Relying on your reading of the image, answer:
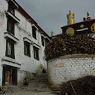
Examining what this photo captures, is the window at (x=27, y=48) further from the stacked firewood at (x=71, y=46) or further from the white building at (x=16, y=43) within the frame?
the stacked firewood at (x=71, y=46)

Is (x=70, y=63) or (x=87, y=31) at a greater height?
(x=87, y=31)

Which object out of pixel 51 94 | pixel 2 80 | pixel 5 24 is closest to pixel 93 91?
pixel 51 94

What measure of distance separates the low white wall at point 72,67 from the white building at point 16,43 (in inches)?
159

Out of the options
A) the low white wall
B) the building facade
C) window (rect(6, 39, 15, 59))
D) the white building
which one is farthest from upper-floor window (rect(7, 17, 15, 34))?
the low white wall

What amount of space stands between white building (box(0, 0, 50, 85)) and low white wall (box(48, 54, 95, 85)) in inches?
159

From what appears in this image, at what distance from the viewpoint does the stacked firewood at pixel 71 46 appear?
14391 mm

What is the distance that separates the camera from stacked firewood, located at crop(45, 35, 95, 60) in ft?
47.2

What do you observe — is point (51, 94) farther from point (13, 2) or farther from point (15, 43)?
point (13, 2)

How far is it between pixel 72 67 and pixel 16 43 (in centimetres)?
629

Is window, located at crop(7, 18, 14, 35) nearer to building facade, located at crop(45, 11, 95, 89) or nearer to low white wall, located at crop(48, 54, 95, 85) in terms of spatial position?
building facade, located at crop(45, 11, 95, 89)

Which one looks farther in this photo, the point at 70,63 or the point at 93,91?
the point at 70,63

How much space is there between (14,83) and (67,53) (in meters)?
5.66

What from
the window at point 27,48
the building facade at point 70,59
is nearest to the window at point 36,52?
the window at point 27,48

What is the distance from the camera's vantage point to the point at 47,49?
15828 millimetres
